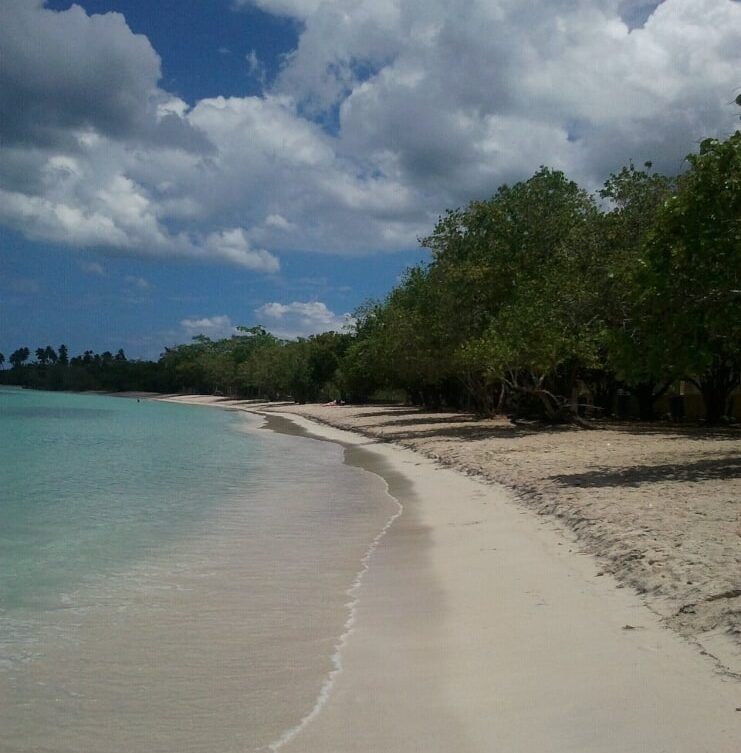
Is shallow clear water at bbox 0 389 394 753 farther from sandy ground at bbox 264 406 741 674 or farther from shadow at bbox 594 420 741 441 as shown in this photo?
shadow at bbox 594 420 741 441

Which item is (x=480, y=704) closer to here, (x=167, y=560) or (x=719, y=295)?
(x=167, y=560)

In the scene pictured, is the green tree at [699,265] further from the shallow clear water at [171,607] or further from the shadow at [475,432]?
the shadow at [475,432]

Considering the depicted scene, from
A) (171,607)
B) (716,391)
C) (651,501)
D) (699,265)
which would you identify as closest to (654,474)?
(651,501)

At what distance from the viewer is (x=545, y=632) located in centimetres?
604

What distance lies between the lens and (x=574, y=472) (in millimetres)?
14984

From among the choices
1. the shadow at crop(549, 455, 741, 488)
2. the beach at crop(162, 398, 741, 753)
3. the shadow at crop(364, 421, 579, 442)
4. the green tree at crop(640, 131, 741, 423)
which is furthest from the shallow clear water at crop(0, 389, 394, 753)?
the shadow at crop(364, 421, 579, 442)

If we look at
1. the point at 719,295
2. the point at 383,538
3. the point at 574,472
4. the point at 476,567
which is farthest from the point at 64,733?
the point at 719,295

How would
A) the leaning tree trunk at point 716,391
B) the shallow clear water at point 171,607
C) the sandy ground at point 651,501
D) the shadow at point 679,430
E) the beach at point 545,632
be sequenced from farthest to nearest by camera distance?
the leaning tree trunk at point 716,391
the shadow at point 679,430
the sandy ground at point 651,501
the shallow clear water at point 171,607
the beach at point 545,632

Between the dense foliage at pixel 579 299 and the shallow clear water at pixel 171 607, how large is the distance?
644 centimetres

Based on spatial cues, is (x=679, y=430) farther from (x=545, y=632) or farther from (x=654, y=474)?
(x=545, y=632)

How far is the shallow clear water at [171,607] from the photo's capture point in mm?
4840

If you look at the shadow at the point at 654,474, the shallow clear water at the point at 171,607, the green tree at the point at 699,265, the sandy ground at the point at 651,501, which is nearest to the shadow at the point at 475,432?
the sandy ground at the point at 651,501

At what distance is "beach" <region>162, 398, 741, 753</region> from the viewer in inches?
170

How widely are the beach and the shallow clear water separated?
401 mm
